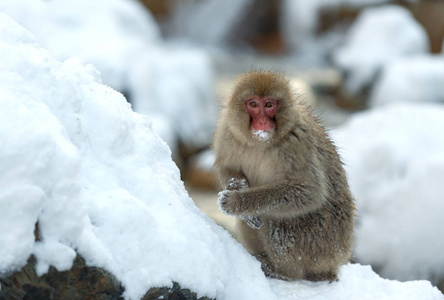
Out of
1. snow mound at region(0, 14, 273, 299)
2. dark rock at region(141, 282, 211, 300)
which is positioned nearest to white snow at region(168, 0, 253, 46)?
snow mound at region(0, 14, 273, 299)

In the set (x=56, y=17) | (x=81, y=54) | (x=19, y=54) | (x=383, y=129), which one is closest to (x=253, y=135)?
(x=19, y=54)

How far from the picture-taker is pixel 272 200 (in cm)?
293

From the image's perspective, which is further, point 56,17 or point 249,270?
point 56,17

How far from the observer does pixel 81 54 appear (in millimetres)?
7738

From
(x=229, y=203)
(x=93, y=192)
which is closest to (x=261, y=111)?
(x=229, y=203)

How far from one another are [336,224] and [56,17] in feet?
21.4

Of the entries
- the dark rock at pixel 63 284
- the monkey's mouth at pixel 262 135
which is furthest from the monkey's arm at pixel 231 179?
the dark rock at pixel 63 284

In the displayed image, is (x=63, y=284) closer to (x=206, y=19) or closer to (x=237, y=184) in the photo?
(x=237, y=184)

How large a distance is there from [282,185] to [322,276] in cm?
54

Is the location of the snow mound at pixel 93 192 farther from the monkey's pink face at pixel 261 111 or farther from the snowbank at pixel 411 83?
the snowbank at pixel 411 83

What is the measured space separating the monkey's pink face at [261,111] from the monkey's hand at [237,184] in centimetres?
31

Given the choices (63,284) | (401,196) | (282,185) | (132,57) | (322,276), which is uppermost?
(282,185)

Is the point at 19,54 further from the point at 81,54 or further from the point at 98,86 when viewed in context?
the point at 81,54

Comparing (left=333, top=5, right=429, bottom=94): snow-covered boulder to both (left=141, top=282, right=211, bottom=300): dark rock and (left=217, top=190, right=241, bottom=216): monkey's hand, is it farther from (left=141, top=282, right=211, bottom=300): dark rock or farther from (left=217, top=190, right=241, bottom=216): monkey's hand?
(left=141, top=282, right=211, bottom=300): dark rock
